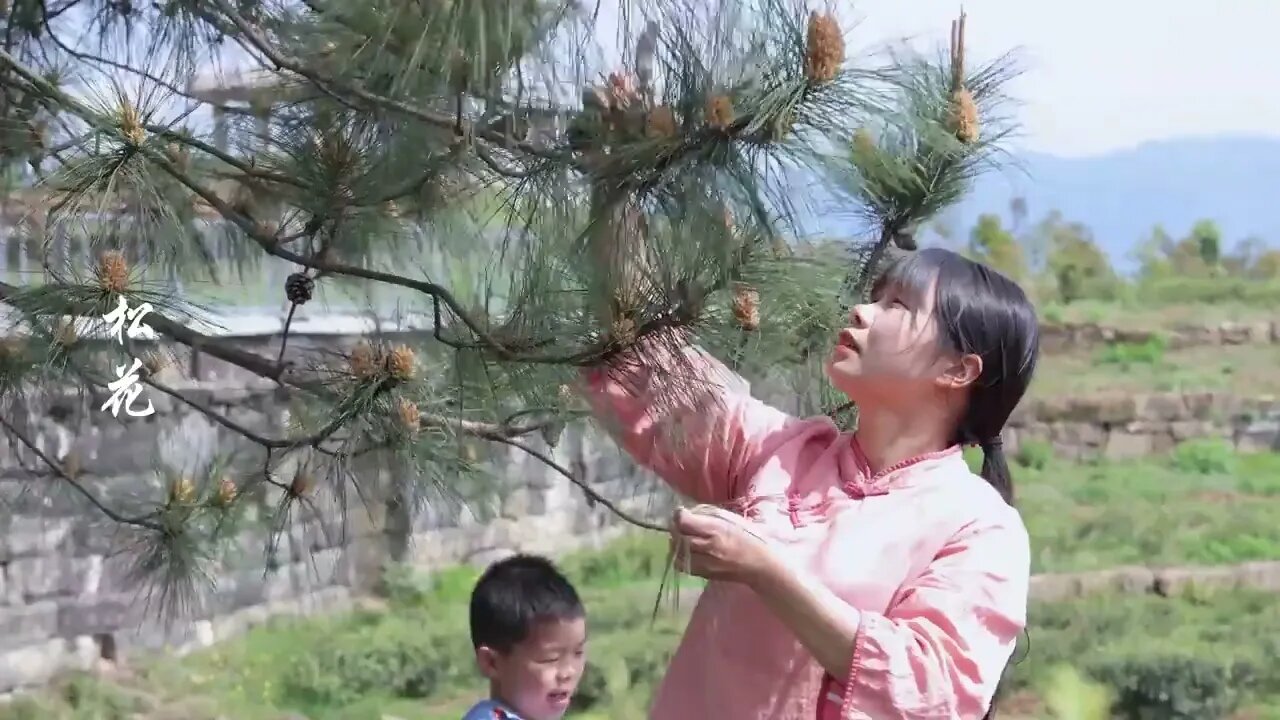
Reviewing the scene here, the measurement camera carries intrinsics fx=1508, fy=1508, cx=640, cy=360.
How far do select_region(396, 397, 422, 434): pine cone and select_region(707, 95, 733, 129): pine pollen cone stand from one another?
0.44m

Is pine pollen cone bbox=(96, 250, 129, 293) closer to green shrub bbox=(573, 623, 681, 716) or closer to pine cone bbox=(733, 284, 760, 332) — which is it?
pine cone bbox=(733, 284, 760, 332)

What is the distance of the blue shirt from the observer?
1.10m

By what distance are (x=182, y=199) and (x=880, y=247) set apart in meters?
0.62

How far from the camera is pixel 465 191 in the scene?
1.10 metres

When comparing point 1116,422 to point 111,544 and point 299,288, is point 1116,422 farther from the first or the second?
point 299,288

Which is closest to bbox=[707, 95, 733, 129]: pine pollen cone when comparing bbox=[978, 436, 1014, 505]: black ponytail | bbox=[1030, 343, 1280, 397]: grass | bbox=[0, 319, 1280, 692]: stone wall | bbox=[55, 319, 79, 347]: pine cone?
bbox=[978, 436, 1014, 505]: black ponytail

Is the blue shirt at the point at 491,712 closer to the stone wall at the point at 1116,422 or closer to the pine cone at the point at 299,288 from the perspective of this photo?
the pine cone at the point at 299,288

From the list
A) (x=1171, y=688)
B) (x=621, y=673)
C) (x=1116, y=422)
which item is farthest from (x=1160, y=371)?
(x=621, y=673)

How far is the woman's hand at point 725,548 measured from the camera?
72 cm

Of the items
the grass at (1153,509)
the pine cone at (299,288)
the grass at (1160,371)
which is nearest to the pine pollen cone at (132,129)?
the pine cone at (299,288)

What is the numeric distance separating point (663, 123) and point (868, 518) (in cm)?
25

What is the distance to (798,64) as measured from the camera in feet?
2.69

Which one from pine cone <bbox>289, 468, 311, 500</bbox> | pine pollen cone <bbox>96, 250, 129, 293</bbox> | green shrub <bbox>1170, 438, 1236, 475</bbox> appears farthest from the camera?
green shrub <bbox>1170, 438, 1236, 475</bbox>

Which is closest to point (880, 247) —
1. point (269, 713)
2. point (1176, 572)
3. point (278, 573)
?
point (269, 713)
